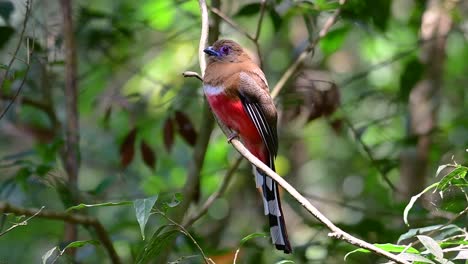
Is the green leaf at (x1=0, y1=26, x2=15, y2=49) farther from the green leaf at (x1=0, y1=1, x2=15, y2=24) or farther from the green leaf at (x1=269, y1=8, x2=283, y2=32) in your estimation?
the green leaf at (x1=269, y1=8, x2=283, y2=32)

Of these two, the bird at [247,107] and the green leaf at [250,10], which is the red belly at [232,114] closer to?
the bird at [247,107]

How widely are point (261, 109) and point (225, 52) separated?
453 millimetres

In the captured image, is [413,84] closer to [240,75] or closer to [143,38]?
[240,75]

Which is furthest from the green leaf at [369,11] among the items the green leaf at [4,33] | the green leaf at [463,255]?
the green leaf at [463,255]

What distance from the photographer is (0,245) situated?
5.48m

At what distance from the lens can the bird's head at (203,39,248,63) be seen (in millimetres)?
3855

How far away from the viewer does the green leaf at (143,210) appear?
2192 mm

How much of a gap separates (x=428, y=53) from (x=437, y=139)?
22.2 inches

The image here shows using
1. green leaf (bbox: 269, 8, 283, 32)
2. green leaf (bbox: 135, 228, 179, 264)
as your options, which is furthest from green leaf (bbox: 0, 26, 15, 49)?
green leaf (bbox: 135, 228, 179, 264)

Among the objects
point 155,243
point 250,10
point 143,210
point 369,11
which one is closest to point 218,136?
point 250,10

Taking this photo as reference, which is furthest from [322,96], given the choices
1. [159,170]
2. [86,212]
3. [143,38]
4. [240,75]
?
[143,38]

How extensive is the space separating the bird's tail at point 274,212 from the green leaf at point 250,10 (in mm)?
782

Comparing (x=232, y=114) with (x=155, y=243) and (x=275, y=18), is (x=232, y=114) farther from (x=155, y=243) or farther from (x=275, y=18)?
(x=155, y=243)

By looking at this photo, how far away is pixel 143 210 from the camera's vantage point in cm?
222
